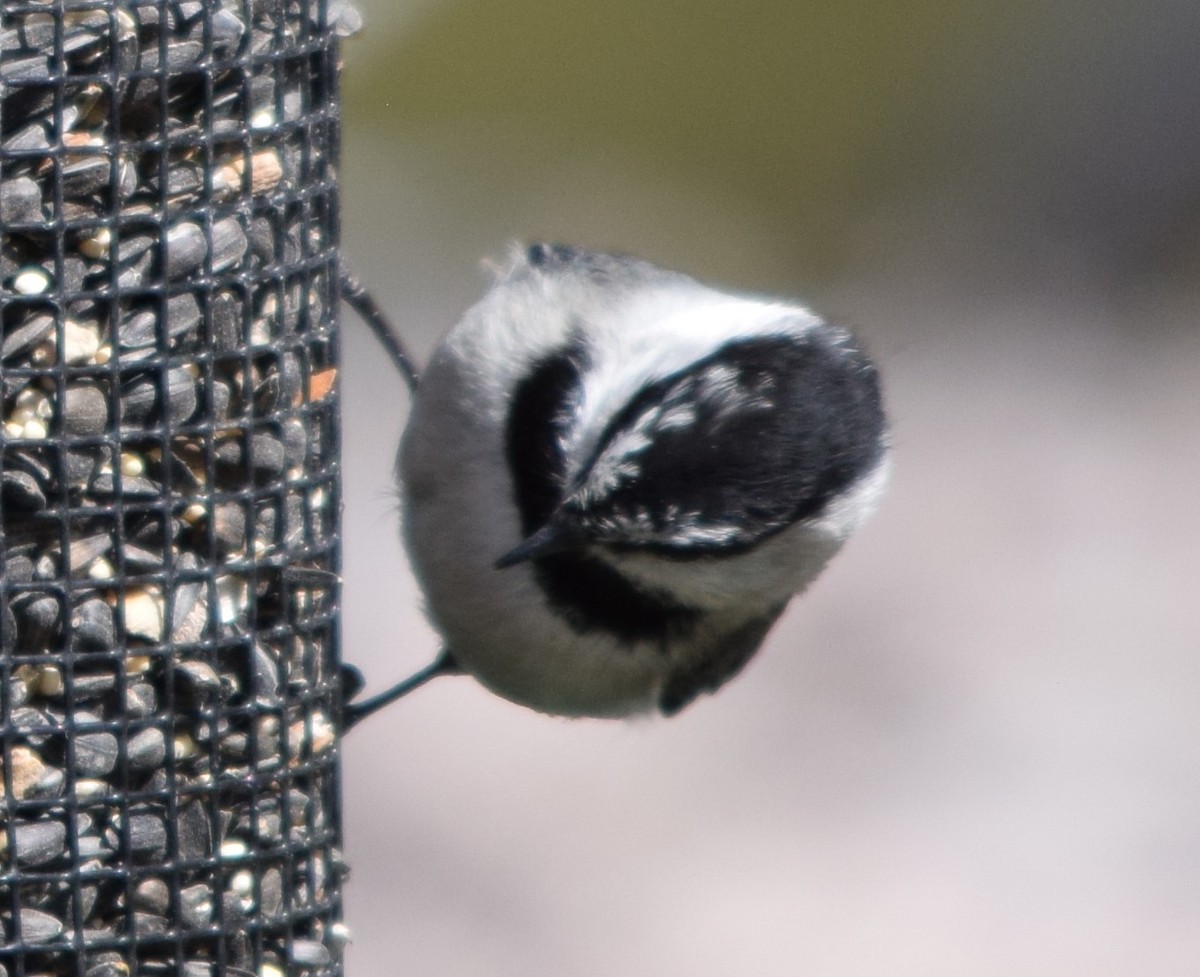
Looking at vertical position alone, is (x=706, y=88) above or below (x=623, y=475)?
above

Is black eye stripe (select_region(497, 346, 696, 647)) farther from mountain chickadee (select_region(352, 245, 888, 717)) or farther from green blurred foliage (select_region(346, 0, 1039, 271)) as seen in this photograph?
green blurred foliage (select_region(346, 0, 1039, 271))

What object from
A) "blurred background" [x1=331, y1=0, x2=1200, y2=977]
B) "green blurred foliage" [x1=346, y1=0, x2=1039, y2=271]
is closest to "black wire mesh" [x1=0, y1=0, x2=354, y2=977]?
"blurred background" [x1=331, y1=0, x2=1200, y2=977]

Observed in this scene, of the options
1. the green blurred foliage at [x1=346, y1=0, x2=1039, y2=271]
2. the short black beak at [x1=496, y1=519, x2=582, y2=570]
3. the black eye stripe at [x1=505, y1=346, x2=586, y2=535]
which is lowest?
the short black beak at [x1=496, y1=519, x2=582, y2=570]

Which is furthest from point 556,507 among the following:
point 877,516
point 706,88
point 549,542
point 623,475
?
point 706,88

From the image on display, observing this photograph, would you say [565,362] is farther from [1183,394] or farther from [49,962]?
[1183,394]

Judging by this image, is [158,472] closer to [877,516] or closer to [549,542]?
[549,542]

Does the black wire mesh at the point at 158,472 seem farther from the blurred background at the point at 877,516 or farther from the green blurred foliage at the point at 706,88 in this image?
the green blurred foliage at the point at 706,88

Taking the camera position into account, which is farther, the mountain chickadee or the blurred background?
the blurred background
